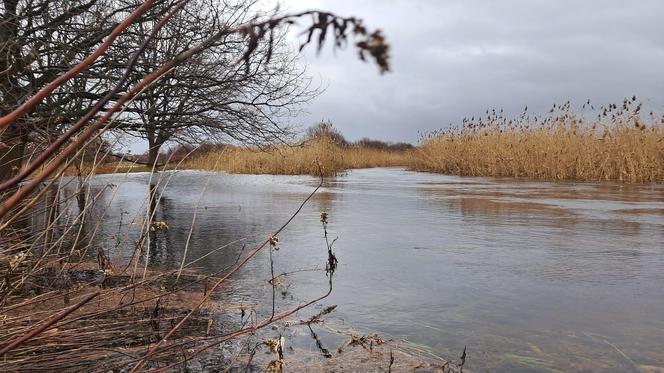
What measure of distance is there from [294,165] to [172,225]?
14.1 meters

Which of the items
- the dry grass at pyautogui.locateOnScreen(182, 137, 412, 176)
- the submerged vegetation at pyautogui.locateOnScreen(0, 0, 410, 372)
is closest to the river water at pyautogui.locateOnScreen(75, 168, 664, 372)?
the submerged vegetation at pyautogui.locateOnScreen(0, 0, 410, 372)

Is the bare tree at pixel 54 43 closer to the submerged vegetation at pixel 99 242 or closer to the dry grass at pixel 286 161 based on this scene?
the submerged vegetation at pixel 99 242

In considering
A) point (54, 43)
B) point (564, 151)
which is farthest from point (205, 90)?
point (564, 151)

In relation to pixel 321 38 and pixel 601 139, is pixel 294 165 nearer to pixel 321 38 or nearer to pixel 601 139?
pixel 601 139

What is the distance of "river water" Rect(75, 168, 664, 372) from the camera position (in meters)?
2.36

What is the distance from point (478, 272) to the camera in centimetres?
361

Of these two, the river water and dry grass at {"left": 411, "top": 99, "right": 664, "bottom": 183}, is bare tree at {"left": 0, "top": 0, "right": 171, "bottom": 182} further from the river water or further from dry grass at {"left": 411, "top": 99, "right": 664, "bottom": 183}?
dry grass at {"left": 411, "top": 99, "right": 664, "bottom": 183}

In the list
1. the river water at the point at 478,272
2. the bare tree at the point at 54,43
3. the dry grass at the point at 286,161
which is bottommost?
the river water at the point at 478,272

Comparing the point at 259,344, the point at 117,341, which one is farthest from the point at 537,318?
the point at 117,341

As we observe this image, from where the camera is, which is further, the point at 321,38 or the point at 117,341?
the point at 117,341

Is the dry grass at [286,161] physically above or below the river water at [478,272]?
above

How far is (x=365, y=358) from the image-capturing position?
220cm

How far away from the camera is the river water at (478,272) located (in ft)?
7.73

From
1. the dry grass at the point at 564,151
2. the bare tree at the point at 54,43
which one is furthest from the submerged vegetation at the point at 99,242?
the dry grass at the point at 564,151
